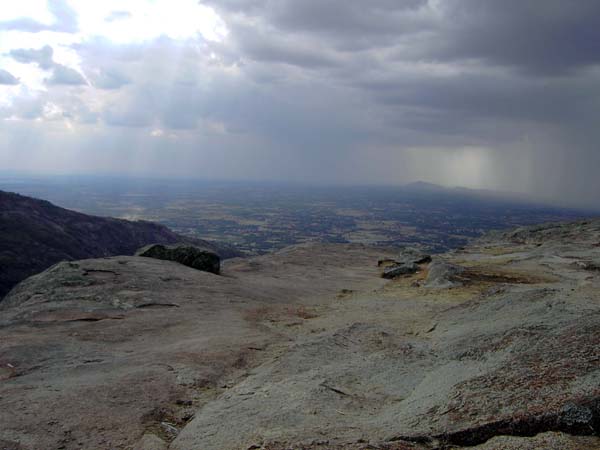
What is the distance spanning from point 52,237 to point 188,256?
5647cm

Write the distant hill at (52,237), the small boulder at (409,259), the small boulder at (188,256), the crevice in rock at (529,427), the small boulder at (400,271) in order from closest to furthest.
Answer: the crevice in rock at (529,427)
the small boulder at (188,256)
the small boulder at (400,271)
the small boulder at (409,259)
the distant hill at (52,237)

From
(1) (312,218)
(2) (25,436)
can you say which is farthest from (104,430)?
(1) (312,218)

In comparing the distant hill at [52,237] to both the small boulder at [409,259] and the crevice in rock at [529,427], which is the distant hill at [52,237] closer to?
the small boulder at [409,259]

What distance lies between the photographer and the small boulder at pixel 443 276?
20827 mm

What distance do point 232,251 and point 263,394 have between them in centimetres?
8443

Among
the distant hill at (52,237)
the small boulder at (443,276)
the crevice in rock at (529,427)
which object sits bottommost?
the distant hill at (52,237)

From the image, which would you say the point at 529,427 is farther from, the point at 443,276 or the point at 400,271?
the point at 400,271

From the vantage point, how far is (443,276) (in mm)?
21781

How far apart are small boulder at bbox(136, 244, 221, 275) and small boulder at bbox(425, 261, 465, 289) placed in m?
11.1

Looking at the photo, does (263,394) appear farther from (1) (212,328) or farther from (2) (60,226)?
(2) (60,226)

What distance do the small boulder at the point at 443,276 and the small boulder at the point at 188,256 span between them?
1112 cm

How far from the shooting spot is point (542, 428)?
252 inches

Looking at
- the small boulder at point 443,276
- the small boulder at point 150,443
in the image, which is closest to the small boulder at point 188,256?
the small boulder at point 443,276

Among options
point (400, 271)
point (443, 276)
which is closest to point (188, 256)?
point (400, 271)
